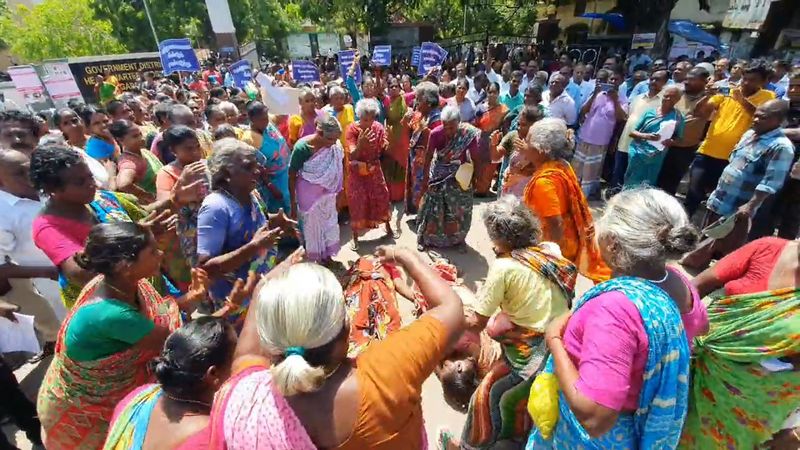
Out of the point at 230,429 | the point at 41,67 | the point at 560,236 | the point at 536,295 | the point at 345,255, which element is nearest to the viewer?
the point at 230,429

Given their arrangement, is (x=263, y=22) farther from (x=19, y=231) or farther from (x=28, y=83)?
(x=19, y=231)

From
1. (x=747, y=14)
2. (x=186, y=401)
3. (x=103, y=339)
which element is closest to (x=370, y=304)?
(x=186, y=401)

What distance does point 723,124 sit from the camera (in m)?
4.59

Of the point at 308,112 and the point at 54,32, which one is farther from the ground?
the point at 54,32

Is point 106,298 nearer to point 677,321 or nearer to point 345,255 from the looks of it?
point 677,321

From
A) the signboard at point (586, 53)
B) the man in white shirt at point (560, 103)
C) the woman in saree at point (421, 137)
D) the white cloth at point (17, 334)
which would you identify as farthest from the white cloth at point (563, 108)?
the signboard at point (586, 53)

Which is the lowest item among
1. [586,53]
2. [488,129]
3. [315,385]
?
[586,53]

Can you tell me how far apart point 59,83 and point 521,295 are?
15.2m

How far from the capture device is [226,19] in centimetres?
1805

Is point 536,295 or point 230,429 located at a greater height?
point 230,429

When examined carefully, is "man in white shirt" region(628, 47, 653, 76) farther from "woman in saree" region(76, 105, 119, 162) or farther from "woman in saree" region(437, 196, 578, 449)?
"woman in saree" region(76, 105, 119, 162)

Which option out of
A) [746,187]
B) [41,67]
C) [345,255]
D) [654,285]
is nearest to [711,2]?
[746,187]

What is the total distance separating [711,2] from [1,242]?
88.2ft

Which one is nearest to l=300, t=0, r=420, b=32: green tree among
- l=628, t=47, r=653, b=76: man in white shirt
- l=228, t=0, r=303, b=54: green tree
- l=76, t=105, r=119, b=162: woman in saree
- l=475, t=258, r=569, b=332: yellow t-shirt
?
l=228, t=0, r=303, b=54: green tree
